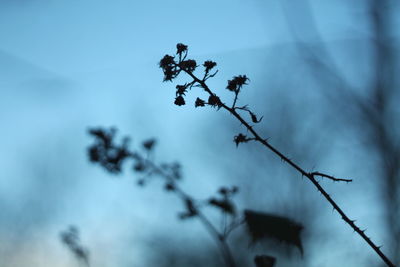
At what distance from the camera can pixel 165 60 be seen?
6.70 ft

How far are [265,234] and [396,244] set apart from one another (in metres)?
6.42

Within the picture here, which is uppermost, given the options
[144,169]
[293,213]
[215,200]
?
[293,213]

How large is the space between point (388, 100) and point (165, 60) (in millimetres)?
7165

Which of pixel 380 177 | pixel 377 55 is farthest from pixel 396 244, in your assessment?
pixel 377 55

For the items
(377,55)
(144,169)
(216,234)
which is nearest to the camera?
(216,234)

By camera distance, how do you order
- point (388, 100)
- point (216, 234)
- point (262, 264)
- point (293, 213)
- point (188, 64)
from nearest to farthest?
point (262, 264), point (188, 64), point (216, 234), point (388, 100), point (293, 213)

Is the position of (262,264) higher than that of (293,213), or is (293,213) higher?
(293,213)

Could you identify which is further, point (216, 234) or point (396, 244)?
point (396, 244)

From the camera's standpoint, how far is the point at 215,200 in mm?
4875

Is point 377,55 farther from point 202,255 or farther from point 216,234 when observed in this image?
point 202,255

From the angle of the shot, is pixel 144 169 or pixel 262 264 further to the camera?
pixel 144 169

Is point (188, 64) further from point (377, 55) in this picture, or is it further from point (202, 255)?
point (202, 255)

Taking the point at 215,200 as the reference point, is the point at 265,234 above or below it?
A: below

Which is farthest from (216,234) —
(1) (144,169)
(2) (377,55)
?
(2) (377,55)
